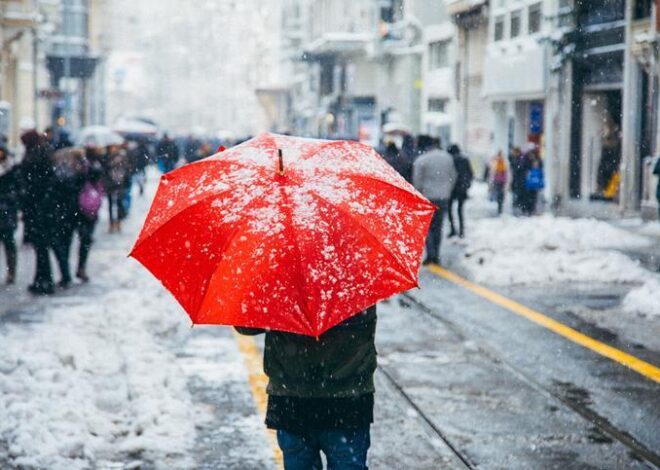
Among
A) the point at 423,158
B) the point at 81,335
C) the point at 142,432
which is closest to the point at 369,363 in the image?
the point at 142,432

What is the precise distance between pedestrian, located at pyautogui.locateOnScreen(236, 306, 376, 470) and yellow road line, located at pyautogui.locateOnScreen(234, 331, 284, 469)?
2213 mm

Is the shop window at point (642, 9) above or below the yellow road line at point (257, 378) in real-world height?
above

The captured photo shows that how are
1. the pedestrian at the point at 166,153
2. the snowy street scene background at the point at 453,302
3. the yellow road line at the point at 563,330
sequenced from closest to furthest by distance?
the snowy street scene background at the point at 453,302 → the yellow road line at the point at 563,330 → the pedestrian at the point at 166,153

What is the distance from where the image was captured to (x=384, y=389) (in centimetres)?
862

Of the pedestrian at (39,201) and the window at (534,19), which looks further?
the window at (534,19)

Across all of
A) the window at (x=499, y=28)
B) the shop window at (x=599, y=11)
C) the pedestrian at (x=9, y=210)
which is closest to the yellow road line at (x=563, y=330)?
the pedestrian at (x=9, y=210)

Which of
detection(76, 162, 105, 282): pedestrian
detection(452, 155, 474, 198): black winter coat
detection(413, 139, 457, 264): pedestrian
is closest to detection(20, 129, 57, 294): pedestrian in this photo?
detection(76, 162, 105, 282): pedestrian

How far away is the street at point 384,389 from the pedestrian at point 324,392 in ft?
7.37

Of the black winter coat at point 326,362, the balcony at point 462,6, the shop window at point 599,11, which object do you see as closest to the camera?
the black winter coat at point 326,362

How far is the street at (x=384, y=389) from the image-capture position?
6.78m

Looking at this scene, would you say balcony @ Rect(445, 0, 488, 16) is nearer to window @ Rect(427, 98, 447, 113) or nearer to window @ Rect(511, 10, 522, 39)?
window @ Rect(511, 10, 522, 39)

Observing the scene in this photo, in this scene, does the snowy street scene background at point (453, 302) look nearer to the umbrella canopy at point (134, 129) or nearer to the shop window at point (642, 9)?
the shop window at point (642, 9)

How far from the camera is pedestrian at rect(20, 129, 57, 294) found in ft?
45.7

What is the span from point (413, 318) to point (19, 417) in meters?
5.66
